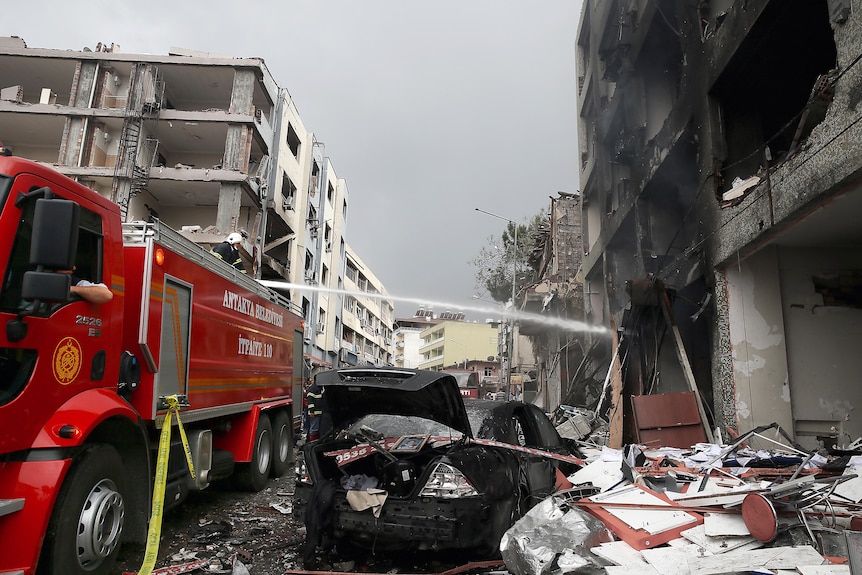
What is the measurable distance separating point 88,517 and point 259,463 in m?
4.11

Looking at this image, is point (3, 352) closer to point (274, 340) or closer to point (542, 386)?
point (274, 340)

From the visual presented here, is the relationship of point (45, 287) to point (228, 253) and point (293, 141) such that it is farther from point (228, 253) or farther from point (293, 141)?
point (293, 141)

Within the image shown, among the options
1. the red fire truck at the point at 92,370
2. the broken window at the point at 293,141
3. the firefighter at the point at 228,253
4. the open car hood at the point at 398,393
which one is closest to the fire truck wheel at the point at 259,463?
the red fire truck at the point at 92,370

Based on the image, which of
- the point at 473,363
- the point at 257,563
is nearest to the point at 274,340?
the point at 257,563

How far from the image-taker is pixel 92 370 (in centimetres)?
397

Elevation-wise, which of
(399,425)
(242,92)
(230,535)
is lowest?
(230,535)

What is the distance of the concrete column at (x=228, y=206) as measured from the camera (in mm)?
21234

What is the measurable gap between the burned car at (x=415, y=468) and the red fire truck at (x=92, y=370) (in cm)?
135

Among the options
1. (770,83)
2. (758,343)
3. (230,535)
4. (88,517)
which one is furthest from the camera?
(770,83)

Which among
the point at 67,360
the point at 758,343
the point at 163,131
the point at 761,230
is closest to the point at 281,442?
the point at 67,360

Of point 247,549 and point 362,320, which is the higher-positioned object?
point 362,320

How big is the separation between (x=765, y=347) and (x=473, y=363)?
2160 inches

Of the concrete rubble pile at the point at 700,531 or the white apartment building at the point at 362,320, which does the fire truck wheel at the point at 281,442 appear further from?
the white apartment building at the point at 362,320

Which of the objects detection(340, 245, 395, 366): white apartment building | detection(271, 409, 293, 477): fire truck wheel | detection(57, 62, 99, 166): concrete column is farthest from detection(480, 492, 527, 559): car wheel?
detection(340, 245, 395, 366): white apartment building
